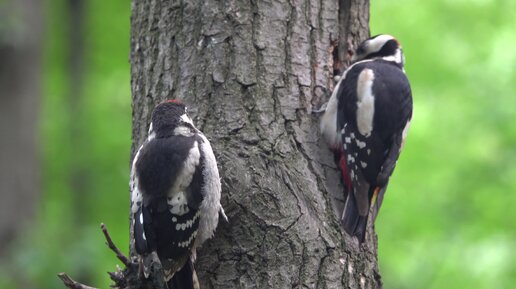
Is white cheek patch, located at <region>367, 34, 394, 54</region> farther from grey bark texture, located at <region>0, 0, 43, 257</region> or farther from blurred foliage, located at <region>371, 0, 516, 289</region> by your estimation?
grey bark texture, located at <region>0, 0, 43, 257</region>

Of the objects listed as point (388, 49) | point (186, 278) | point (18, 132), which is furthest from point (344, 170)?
point (18, 132)

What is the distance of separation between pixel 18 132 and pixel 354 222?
605 cm

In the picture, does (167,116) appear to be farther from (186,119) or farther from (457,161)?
(457,161)

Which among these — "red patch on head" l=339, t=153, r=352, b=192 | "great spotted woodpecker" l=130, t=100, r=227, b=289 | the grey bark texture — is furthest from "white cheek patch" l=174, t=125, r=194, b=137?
the grey bark texture

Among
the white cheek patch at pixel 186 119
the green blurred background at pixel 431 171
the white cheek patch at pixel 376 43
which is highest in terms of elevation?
the green blurred background at pixel 431 171

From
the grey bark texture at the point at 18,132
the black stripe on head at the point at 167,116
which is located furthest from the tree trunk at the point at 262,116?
the grey bark texture at the point at 18,132

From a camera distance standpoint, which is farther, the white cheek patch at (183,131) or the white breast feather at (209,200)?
the white cheek patch at (183,131)

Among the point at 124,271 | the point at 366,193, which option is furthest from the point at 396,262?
the point at 124,271

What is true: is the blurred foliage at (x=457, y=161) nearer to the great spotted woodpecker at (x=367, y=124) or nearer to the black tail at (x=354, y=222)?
the great spotted woodpecker at (x=367, y=124)

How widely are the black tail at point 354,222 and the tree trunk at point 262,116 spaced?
0.04 m

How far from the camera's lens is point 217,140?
3787mm

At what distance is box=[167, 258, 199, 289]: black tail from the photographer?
3529 millimetres

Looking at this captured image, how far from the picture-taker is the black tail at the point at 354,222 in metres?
Answer: 3.68

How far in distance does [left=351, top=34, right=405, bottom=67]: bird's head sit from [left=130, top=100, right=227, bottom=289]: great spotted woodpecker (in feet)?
3.66
